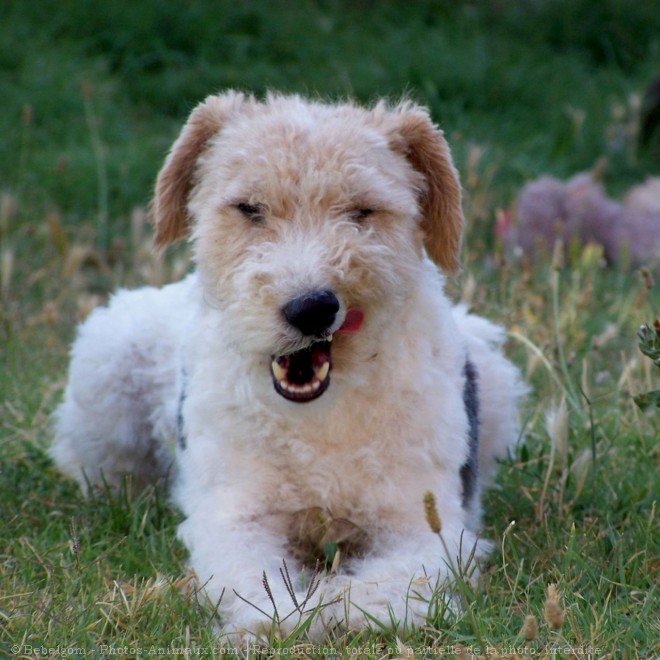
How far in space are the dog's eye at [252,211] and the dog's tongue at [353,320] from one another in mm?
393

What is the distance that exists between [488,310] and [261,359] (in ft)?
8.48

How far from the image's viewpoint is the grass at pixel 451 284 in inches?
140

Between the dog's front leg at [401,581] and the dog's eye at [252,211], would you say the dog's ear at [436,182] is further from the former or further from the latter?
the dog's front leg at [401,581]

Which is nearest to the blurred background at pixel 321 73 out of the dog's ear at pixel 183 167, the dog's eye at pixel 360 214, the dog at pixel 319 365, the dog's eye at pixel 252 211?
the dog's ear at pixel 183 167

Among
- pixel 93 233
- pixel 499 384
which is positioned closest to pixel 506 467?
pixel 499 384

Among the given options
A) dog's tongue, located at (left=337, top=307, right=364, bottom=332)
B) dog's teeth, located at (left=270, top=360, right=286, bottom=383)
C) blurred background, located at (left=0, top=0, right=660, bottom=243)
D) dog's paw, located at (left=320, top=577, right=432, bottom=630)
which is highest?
blurred background, located at (left=0, top=0, right=660, bottom=243)

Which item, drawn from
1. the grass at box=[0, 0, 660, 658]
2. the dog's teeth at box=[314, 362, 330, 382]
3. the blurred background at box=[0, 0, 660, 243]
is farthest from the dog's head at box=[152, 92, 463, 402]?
the blurred background at box=[0, 0, 660, 243]

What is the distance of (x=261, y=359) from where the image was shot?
12.3ft

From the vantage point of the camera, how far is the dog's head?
3568mm

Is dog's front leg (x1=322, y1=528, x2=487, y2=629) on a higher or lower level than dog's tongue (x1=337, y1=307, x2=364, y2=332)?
lower

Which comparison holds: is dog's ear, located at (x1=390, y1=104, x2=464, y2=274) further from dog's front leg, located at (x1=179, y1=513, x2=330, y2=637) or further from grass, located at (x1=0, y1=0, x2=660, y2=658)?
dog's front leg, located at (x1=179, y1=513, x2=330, y2=637)

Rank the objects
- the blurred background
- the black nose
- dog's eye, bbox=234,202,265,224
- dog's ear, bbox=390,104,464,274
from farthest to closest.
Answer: the blurred background
dog's ear, bbox=390,104,464,274
dog's eye, bbox=234,202,265,224
the black nose

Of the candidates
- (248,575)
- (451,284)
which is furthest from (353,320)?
(451,284)

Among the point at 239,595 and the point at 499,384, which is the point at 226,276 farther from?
the point at 499,384
